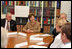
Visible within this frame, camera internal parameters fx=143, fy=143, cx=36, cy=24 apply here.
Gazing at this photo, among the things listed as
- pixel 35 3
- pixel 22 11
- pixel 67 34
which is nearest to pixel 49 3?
pixel 35 3

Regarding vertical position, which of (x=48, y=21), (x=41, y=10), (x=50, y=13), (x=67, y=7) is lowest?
(x=48, y=21)

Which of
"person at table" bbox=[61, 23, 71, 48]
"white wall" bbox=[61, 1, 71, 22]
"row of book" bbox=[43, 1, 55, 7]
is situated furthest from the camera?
"row of book" bbox=[43, 1, 55, 7]

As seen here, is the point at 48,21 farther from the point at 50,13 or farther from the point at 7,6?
the point at 7,6

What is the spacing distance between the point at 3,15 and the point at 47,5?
183cm

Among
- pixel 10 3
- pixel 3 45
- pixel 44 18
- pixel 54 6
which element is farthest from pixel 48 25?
pixel 3 45

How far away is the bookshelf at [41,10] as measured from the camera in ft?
19.0

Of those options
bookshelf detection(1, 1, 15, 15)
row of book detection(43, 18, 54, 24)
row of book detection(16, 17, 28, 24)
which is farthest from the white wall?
bookshelf detection(1, 1, 15, 15)

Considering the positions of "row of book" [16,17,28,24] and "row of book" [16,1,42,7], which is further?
"row of book" [16,17,28,24]

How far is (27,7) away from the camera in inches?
228

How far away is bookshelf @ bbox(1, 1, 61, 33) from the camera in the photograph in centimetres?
580

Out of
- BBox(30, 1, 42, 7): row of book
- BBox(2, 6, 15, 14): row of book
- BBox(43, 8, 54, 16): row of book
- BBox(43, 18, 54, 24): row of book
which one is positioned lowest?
BBox(43, 18, 54, 24): row of book

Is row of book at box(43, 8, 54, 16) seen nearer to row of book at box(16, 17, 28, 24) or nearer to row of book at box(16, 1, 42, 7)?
row of book at box(16, 1, 42, 7)

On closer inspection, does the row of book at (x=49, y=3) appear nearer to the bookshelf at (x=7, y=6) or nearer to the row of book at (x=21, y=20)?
the row of book at (x=21, y=20)

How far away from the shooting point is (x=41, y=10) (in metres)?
5.85
